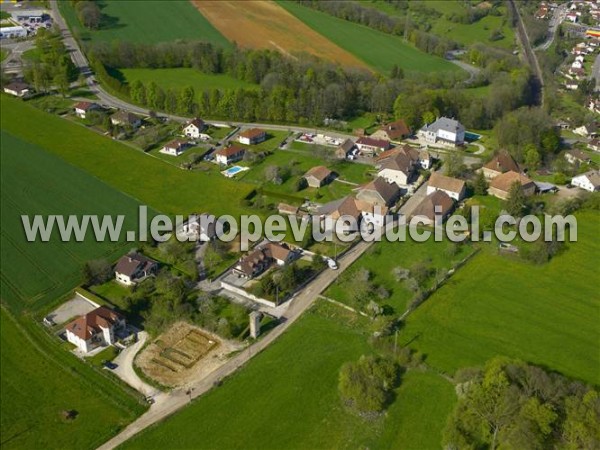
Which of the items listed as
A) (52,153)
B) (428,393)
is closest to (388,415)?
(428,393)

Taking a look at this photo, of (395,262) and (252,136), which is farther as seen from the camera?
(252,136)

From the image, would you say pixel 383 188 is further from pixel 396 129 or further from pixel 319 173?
pixel 396 129

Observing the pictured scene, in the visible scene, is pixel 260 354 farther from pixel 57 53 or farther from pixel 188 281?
pixel 57 53

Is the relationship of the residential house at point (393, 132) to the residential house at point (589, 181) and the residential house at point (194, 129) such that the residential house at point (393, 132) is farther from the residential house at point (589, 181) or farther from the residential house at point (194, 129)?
the residential house at point (194, 129)

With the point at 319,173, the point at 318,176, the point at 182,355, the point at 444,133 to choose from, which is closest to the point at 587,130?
the point at 444,133

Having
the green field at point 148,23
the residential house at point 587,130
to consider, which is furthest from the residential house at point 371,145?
the green field at point 148,23

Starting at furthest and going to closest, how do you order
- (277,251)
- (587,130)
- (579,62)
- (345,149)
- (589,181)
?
(579,62)
(587,130)
(345,149)
(589,181)
(277,251)
